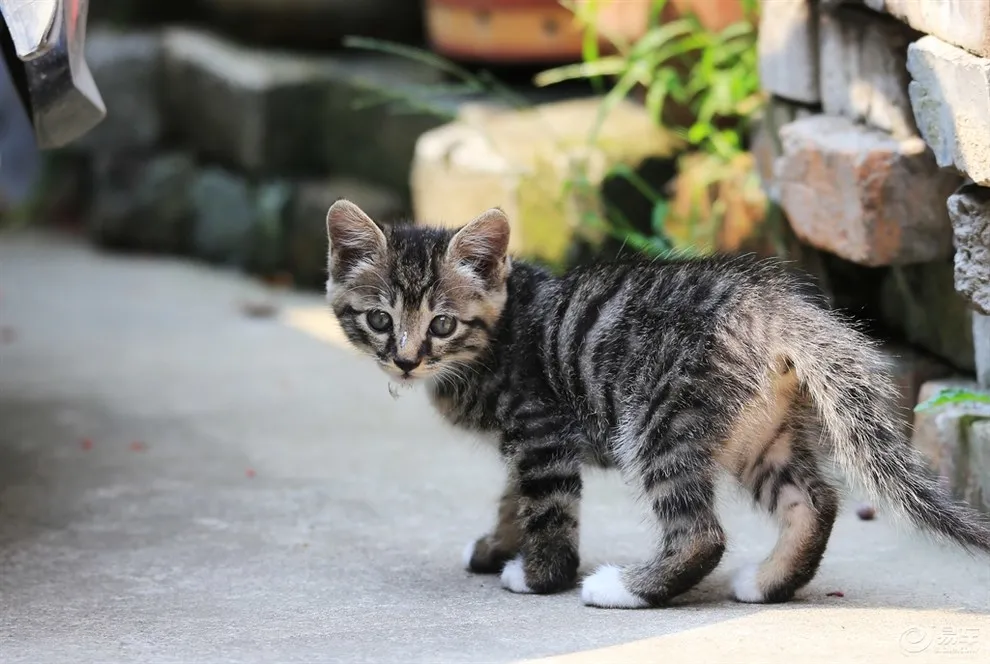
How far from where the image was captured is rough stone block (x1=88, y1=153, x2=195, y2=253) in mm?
8352

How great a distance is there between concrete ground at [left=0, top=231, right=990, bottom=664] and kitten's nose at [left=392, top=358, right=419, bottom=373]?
563 mm

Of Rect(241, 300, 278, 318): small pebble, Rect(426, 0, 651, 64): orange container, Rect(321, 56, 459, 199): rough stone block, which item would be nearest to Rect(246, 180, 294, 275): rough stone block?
Rect(321, 56, 459, 199): rough stone block

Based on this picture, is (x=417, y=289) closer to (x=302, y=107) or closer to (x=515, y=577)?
(x=515, y=577)

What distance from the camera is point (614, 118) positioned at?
6035mm

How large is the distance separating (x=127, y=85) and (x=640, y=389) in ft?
19.5

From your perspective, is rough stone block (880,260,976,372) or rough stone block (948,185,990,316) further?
rough stone block (880,260,976,372)

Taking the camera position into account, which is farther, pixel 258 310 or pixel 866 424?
pixel 258 310

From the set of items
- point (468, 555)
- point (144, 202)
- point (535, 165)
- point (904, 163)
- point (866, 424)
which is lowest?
point (468, 555)

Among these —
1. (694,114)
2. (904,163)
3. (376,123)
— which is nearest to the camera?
(904,163)

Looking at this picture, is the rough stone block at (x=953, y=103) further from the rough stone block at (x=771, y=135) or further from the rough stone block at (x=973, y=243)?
the rough stone block at (x=771, y=135)

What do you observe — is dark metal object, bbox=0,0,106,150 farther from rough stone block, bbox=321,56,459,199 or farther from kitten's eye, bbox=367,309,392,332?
rough stone block, bbox=321,56,459,199

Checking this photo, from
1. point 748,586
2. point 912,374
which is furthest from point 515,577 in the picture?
point 912,374

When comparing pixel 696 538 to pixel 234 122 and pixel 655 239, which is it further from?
pixel 234 122

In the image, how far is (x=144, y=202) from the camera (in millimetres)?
8383
